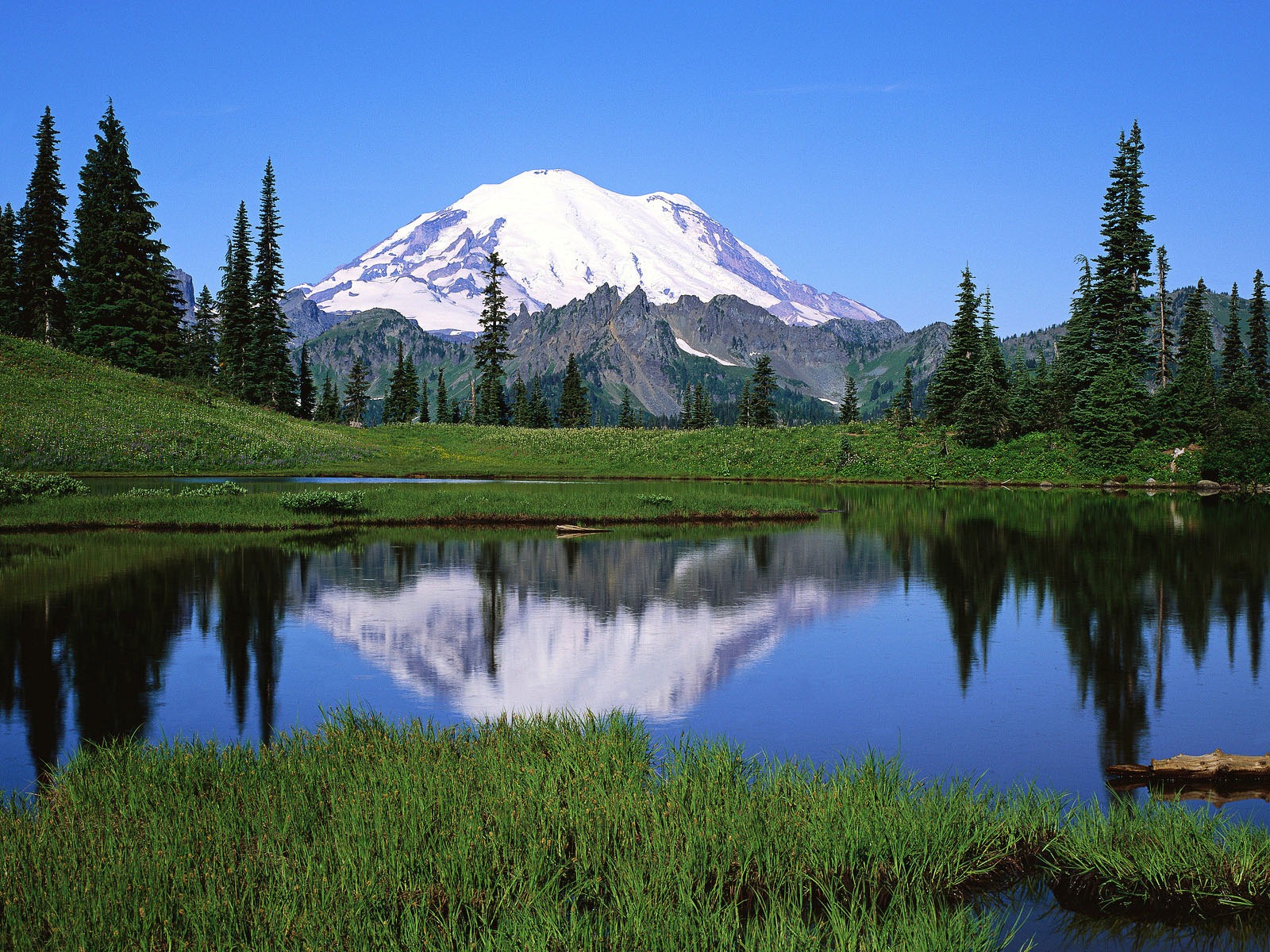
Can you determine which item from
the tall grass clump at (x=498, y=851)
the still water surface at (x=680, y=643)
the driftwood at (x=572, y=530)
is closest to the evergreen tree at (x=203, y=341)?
the driftwood at (x=572, y=530)

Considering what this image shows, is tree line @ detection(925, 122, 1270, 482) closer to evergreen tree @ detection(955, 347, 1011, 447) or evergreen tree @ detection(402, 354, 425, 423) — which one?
evergreen tree @ detection(955, 347, 1011, 447)

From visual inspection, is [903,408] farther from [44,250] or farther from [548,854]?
[548,854]

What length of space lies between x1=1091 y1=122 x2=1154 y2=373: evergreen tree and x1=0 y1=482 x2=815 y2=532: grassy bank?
163ft

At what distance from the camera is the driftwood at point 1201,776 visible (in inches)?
399

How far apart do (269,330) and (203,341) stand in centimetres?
2349

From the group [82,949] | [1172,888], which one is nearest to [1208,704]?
[1172,888]

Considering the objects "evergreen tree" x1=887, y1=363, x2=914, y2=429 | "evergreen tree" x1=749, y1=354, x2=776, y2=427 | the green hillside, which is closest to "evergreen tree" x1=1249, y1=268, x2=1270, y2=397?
"evergreen tree" x1=887, y1=363, x2=914, y2=429

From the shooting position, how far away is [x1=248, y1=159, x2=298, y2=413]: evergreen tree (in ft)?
330

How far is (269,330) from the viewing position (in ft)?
331

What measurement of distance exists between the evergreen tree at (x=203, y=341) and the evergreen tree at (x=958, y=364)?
7969 centimetres

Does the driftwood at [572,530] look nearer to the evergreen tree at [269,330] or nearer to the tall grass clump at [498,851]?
the tall grass clump at [498,851]

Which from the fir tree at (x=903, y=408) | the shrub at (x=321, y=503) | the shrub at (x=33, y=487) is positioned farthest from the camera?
the fir tree at (x=903, y=408)

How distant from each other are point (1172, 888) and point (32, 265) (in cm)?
10086

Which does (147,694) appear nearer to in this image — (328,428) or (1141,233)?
(328,428)
